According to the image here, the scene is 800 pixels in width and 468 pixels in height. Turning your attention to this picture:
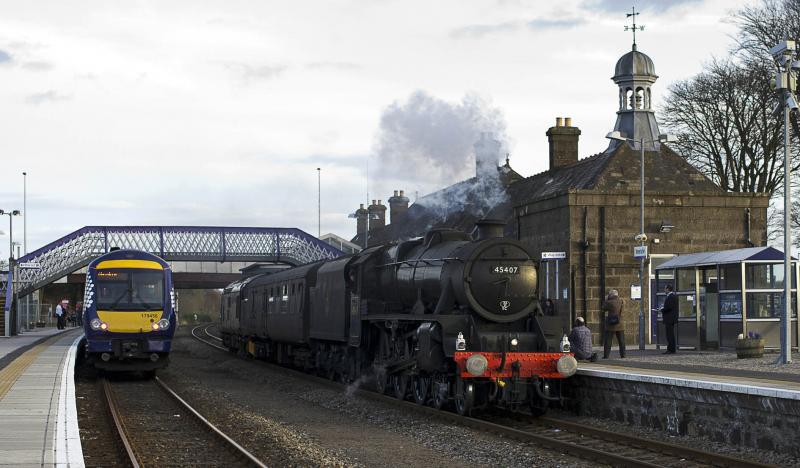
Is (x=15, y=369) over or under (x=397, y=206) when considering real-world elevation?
under

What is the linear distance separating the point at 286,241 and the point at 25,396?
42496mm

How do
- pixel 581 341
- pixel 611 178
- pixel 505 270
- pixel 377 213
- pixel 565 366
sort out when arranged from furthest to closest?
1. pixel 377 213
2. pixel 611 178
3. pixel 581 341
4. pixel 505 270
5. pixel 565 366

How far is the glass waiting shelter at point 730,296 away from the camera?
70.9 ft

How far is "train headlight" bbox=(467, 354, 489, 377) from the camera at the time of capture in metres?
15.8

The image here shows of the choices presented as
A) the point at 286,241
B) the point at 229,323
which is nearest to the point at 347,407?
the point at 229,323

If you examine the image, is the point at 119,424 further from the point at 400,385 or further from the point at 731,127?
the point at 731,127

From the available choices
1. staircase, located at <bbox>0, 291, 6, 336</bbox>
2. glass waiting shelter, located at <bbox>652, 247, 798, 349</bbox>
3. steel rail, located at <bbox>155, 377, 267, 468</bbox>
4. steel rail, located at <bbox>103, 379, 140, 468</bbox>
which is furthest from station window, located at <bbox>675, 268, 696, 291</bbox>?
staircase, located at <bbox>0, 291, 6, 336</bbox>

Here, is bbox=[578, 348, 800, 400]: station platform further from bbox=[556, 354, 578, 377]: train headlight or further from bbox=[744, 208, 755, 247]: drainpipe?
bbox=[744, 208, 755, 247]: drainpipe

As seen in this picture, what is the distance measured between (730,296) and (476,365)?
27.8 ft

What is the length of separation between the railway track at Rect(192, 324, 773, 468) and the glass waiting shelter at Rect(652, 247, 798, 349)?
22.8 ft

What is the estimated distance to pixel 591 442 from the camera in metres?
13.7

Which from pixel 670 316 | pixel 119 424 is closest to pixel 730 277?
pixel 670 316

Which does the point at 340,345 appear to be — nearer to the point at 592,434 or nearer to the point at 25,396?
the point at 25,396

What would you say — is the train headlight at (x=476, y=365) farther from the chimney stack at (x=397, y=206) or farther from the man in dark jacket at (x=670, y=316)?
the chimney stack at (x=397, y=206)
